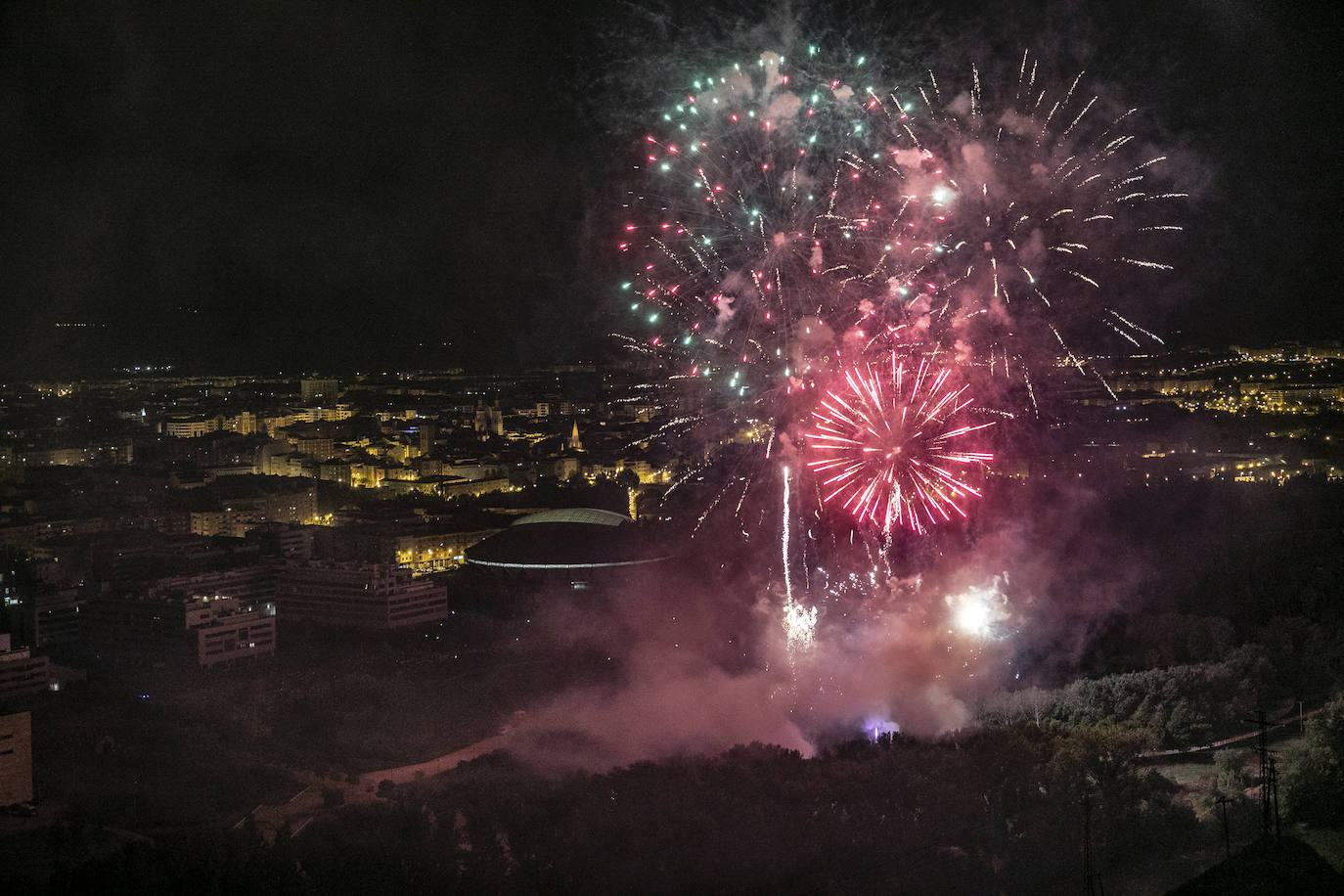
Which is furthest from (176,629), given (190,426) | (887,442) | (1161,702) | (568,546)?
(190,426)

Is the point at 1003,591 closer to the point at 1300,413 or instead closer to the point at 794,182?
the point at 794,182

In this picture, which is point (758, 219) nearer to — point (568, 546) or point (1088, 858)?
point (1088, 858)

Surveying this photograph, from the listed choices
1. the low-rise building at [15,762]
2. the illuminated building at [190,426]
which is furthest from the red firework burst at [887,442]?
the illuminated building at [190,426]

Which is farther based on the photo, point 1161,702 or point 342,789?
point 1161,702

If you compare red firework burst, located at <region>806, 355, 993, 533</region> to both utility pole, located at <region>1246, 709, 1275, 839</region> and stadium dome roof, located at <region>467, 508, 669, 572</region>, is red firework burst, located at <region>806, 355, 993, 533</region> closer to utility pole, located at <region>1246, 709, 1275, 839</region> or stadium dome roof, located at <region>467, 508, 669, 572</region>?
utility pole, located at <region>1246, 709, 1275, 839</region>

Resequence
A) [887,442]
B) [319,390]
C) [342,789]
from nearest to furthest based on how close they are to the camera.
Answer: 1. [342,789]
2. [887,442]
3. [319,390]

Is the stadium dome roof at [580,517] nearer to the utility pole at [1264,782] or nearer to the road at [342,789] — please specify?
the road at [342,789]

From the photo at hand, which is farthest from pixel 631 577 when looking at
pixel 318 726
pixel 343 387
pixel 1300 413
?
pixel 343 387
